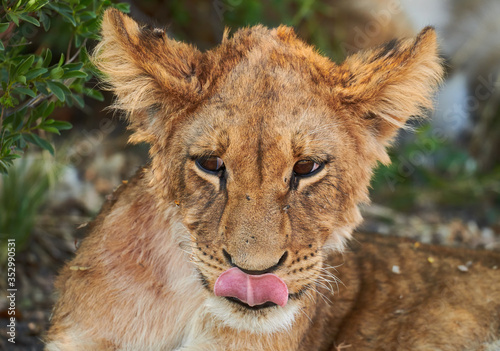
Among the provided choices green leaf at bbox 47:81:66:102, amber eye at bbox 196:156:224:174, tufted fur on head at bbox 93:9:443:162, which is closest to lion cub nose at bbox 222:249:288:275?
amber eye at bbox 196:156:224:174

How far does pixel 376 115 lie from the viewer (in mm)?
2498

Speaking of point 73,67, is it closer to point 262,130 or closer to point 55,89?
point 55,89

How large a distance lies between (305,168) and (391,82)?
0.47m

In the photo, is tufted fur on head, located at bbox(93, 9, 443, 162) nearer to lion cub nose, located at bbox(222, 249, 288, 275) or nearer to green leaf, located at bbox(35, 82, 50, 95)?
green leaf, located at bbox(35, 82, 50, 95)

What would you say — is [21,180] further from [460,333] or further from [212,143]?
[460,333]

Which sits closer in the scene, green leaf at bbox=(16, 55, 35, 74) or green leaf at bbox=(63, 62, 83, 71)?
green leaf at bbox=(16, 55, 35, 74)

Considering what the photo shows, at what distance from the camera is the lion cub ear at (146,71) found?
2.23 meters

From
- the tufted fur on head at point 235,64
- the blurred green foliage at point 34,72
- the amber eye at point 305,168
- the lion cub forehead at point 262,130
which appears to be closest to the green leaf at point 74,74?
the blurred green foliage at point 34,72

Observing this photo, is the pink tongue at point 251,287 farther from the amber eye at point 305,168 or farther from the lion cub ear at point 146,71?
the lion cub ear at point 146,71

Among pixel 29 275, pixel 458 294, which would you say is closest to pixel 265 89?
pixel 458 294

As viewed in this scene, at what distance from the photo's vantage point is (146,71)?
224 cm

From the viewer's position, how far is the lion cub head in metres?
2.12

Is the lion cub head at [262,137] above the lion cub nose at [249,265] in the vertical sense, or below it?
above

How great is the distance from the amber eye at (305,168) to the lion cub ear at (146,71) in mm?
416
